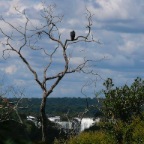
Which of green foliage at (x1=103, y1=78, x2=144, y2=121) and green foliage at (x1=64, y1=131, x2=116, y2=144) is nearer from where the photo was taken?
green foliage at (x1=64, y1=131, x2=116, y2=144)

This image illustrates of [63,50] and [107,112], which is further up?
[63,50]

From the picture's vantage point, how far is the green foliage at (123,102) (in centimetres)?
5203

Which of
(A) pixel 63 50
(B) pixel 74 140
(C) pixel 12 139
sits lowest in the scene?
(B) pixel 74 140

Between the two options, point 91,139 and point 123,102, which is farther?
point 123,102

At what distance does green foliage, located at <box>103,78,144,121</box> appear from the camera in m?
52.0

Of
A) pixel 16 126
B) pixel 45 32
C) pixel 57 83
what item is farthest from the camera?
pixel 45 32

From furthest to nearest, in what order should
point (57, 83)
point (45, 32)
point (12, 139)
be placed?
point (45, 32) < point (57, 83) < point (12, 139)

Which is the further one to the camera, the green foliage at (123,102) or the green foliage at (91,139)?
the green foliage at (123,102)

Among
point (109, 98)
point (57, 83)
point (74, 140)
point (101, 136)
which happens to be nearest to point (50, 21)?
point (57, 83)

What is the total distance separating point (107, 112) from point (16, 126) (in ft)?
170

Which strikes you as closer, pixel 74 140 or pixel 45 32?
pixel 45 32

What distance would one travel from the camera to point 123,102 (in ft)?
174

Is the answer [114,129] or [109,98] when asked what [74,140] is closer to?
[114,129]

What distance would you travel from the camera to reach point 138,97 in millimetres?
53000
